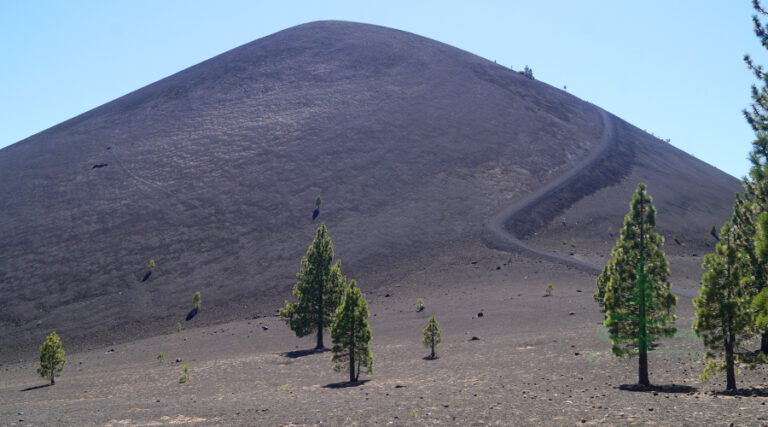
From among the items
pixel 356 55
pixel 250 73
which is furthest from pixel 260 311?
pixel 356 55

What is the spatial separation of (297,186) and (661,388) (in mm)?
70770

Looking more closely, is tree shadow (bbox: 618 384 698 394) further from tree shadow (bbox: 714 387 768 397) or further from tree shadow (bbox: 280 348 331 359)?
tree shadow (bbox: 280 348 331 359)

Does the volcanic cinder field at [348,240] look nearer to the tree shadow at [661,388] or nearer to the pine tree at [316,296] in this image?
the tree shadow at [661,388]

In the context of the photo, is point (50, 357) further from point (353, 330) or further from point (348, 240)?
point (348, 240)

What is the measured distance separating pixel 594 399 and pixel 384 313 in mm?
34902

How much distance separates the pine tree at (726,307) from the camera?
18766mm

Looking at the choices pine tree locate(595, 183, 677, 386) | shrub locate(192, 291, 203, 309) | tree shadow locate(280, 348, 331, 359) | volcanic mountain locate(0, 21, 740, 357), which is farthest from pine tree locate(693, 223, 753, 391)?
shrub locate(192, 291, 203, 309)

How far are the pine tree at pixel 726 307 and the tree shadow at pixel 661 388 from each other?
1126 millimetres

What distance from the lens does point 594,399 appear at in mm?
18578

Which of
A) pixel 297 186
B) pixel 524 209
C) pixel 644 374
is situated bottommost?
pixel 644 374

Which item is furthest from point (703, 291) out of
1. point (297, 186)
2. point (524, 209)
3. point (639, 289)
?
point (297, 186)

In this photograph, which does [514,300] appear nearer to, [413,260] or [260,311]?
[413,260]

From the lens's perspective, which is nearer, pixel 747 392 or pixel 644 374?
pixel 747 392

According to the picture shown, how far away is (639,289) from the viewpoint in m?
21.9
